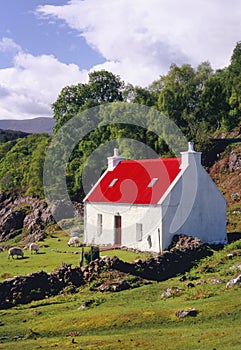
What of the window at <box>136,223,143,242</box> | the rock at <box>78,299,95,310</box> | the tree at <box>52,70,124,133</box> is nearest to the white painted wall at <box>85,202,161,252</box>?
the window at <box>136,223,143,242</box>

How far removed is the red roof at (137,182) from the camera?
42438 mm

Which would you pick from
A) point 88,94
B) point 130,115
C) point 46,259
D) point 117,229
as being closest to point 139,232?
point 117,229

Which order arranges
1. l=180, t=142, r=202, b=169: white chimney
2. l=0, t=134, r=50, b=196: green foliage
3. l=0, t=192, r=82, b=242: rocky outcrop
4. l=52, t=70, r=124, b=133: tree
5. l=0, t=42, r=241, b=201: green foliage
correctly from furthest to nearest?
l=52, t=70, r=124, b=133: tree, l=0, t=134, r=50, b=196: green foliage, l=0, t=42, r=241, b=201: green foliage, l=0, t=192, r=82, b=242: rocky outcrop, l=180, t=142, r=202, b=169: white chimney

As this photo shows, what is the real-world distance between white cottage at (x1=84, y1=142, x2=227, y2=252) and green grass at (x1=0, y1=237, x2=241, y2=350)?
11.3 m

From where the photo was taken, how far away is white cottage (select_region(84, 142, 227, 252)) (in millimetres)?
40844

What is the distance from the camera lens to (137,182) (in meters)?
45.2

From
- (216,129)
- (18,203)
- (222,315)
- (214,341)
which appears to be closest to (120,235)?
(222,315)

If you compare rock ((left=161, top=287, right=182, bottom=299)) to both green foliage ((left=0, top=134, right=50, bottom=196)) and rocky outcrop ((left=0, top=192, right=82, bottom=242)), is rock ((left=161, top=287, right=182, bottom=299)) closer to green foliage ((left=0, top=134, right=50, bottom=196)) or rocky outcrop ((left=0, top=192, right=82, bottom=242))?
rocky outcrop ((left=0, top=192, right=82, bottom=242))

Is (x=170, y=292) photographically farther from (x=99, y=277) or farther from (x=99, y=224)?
(x=99, y=224)

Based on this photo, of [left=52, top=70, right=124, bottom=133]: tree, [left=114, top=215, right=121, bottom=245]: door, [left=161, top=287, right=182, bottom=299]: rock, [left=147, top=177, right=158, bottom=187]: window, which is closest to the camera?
[left=161, top=287, right=182, bottom=299]: rock

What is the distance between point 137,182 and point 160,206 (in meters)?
5.65

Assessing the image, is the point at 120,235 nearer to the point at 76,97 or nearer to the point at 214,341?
the point at 214,341

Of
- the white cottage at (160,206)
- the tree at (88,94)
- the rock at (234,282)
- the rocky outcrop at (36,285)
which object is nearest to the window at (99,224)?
the white cottage at (160,206)

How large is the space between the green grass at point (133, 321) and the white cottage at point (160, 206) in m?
11.3
